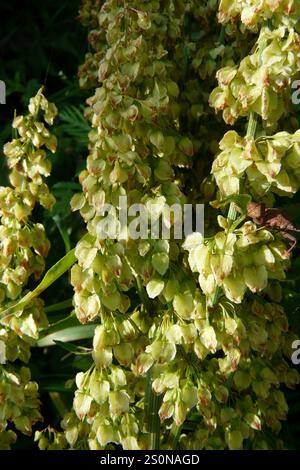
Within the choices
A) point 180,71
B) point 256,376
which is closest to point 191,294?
point 256,376

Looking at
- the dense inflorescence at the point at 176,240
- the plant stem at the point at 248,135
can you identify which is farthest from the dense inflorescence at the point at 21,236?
the plant stem at the point at 248,135

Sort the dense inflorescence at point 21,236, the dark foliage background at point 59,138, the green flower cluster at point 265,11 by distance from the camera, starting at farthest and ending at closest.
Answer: the dark foliage background at point 59,138, the dense inflorescence at point 21,236, the green flower cluster at point 265,11

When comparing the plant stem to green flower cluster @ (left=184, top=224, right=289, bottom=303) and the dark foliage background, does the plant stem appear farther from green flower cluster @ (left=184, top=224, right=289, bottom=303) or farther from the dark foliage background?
the dark foliage background

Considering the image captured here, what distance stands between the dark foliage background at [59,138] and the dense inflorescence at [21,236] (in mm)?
107

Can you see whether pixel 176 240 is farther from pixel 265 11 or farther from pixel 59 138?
pixel 59 138

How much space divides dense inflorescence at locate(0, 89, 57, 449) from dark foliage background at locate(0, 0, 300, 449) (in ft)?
0.35

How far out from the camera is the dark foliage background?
153 centimetres

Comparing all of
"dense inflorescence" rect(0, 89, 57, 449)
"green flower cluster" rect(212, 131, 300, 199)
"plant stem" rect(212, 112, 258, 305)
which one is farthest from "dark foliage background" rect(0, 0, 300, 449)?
"green flower cluster" rect(212, 131, 300, 199)

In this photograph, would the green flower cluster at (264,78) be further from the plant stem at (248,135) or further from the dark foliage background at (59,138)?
the dark foliage background at (59,138)

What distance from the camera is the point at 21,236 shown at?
1.04 m

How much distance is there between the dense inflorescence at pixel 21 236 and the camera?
1.05 metres

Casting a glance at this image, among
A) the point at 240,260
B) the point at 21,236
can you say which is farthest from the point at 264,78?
the point at 21,236

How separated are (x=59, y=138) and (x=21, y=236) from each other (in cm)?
98

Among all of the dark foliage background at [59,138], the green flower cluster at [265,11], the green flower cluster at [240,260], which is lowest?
the dark foliage background at [59,138]
